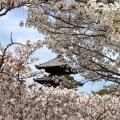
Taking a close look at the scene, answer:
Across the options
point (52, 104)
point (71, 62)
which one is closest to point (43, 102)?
point (52, 104)

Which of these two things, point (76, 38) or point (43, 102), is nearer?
point (76, 38)

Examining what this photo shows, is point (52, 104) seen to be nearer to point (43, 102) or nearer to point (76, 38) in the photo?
point (43, 102)

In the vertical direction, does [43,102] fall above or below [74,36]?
below

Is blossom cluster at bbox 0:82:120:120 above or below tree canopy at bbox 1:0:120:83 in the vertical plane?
below

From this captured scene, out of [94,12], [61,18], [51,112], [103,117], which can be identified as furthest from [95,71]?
[94,12]

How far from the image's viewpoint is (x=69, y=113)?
36.5ft

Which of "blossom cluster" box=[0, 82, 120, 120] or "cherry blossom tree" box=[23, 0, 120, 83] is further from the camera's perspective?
"blossom cluster" box=[0, 82, 120, 120]

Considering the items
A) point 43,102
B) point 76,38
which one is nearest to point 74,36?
point 76,38

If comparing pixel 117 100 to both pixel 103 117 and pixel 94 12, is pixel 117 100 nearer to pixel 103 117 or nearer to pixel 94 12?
pixel 103 117

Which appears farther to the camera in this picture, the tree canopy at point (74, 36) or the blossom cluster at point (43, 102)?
the blossom cluster at point (43, 102)

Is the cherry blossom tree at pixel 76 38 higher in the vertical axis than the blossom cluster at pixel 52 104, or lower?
higher

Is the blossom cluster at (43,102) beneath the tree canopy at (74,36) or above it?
beneath

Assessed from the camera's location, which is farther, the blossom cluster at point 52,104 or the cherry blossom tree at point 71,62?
the blossom cluster at point 52,104

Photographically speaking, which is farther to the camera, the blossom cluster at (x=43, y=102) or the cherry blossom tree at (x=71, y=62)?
the blossom cluster at (x=43, y=102)
